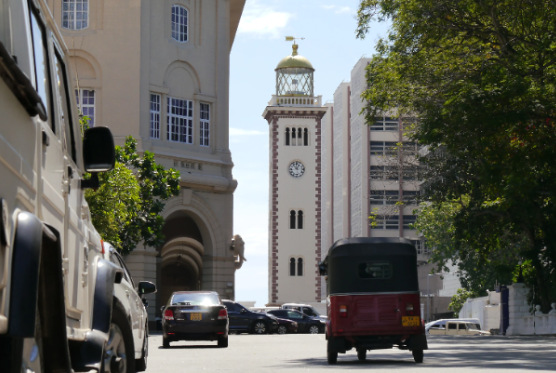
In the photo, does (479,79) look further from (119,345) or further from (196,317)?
(119,345)

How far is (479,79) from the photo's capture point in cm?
2295

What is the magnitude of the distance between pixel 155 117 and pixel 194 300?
1890cm

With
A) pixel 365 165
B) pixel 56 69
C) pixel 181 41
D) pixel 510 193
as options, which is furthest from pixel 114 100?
pixel 365 165

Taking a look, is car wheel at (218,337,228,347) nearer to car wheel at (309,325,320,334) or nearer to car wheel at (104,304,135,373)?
car wheel at (104,304,135,373)

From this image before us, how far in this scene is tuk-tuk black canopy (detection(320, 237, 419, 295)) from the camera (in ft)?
57.9

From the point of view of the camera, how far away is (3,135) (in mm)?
3865

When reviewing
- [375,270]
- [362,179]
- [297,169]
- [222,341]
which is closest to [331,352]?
[375,270]

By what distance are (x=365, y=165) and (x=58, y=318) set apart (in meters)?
99.0

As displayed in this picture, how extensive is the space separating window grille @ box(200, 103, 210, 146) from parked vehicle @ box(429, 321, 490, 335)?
16349 millimetres

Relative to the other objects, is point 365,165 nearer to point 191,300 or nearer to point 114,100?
point 114,100

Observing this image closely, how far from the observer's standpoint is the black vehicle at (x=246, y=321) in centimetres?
4116

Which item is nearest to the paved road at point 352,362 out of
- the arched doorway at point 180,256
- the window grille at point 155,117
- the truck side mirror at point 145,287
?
the truck side mirror at point 145,287

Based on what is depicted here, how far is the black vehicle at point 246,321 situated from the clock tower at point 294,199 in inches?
1862

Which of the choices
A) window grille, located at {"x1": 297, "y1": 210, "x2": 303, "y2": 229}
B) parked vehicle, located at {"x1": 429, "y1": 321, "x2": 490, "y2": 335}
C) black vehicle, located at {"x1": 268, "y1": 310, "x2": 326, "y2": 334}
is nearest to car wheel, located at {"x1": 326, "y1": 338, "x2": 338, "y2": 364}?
black vehicle, located at {"x1": 268, "y1": 310, "x2": 326, "y2": 334}
